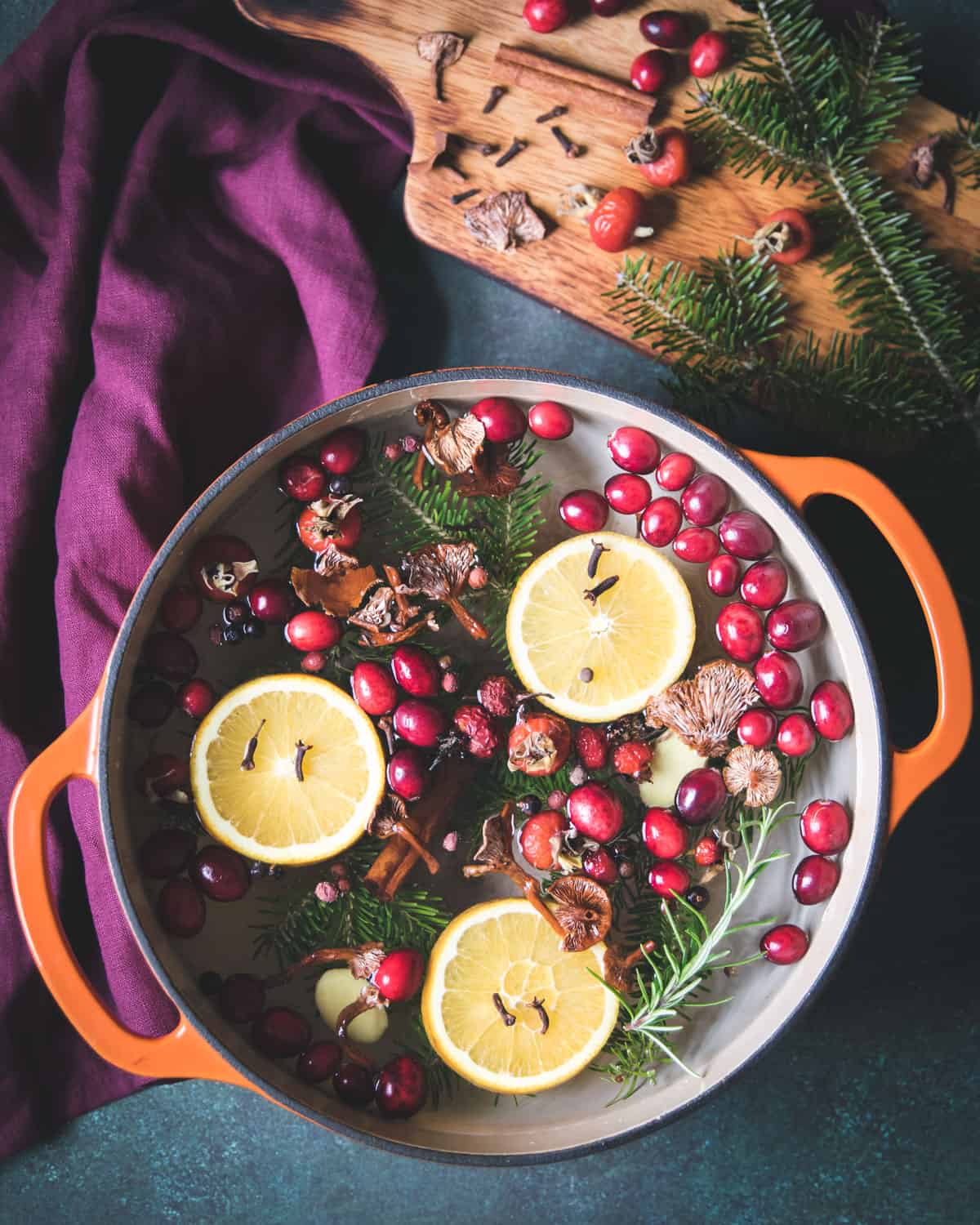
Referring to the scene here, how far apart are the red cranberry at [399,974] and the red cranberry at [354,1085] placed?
84 mm

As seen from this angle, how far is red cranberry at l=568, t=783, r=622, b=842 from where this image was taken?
988 millimetres

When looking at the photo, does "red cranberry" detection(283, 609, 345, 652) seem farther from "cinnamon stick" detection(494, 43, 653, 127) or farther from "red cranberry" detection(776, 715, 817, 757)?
"cinnamon stick" detection(494, 43, 653, 127)

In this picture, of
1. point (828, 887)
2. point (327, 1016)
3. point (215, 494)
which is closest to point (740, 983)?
point (828, 887)

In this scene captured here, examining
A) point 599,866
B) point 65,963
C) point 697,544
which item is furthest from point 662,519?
point 65,963

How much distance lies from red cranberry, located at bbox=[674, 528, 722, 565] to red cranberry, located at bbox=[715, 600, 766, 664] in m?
0.06

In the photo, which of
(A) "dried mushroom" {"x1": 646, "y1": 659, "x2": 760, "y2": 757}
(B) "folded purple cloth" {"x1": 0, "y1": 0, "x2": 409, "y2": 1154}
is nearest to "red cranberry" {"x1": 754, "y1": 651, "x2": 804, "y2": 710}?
(A) "dried mushroom" {"x1": 646, "y1": 659, "x2": 760, "y2": 757}

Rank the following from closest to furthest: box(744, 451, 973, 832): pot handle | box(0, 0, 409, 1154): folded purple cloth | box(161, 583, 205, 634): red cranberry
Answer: box(744, 451, 973, 832): pot handle → box(161, 583, 205, 634): red cranberry → box(0, 0, 409, 1154): folded purple cloth

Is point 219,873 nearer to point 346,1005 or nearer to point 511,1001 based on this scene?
point 346,1005

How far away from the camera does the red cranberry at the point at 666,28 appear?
101 cm

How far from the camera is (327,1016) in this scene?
1.04 meters

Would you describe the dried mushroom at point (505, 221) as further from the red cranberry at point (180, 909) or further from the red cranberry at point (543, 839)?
the red cranberry at point (180, 909)

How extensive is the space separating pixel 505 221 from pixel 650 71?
8.2 inches

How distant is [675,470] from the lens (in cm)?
100

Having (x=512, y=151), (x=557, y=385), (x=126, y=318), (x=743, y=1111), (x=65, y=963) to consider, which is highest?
(x=512, y=151)
